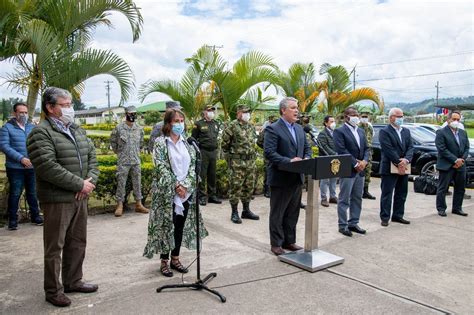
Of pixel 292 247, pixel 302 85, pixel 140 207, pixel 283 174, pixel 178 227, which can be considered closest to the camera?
pixel 178 227

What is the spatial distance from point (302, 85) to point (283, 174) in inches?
298

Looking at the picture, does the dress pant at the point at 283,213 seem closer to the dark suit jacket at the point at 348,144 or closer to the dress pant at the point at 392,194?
the dark suit jacket at the point at 348,144

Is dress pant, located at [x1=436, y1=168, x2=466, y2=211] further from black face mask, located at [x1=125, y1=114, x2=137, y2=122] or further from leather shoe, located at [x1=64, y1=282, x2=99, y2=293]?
leather shoe, located at [x1=64, y1=282, x2=99, y2=293]

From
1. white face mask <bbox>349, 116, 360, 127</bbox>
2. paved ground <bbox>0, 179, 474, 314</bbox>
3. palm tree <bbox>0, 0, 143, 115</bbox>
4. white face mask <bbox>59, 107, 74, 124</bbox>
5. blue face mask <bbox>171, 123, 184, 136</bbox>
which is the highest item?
palm tree <bbox>0, 0, 143, 115</bbox>

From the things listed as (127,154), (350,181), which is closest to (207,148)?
(127,154)

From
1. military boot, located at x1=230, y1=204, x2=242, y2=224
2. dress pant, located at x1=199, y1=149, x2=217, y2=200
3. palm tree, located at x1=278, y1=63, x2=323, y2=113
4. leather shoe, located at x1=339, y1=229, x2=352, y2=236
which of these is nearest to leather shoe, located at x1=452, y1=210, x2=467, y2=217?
leather shoe, located at x1=339, y1=229, x2=352, y2=236

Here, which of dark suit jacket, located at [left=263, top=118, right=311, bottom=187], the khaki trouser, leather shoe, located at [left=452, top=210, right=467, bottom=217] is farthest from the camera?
leather shoe, located at [left=452, top=210, right=467, bottom=217]

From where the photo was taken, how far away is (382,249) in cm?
541

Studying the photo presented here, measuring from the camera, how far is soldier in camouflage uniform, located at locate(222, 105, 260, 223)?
6973 millimetres

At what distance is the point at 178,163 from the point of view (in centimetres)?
425

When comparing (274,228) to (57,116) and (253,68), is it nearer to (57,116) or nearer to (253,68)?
(57,116)

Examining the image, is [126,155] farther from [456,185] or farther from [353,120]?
[456,185]

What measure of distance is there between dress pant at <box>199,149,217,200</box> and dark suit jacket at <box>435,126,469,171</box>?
4.26 metres

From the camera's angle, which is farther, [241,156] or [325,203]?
[325,203]
